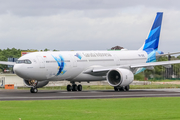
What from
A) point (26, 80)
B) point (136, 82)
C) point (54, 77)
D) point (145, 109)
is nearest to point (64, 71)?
point (54, 77)

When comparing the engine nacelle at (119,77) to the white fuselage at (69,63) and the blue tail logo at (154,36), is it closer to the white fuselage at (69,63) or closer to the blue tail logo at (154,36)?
the white fuselage at (69,63)

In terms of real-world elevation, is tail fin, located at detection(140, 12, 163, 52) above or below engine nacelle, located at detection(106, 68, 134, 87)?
above

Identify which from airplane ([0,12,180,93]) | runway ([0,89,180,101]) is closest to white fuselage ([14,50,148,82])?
airplane ([0,12,180,93])

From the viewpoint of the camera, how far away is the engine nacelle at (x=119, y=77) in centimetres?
4572

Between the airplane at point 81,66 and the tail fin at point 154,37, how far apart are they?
1471mm

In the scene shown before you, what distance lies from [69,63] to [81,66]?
215 cm

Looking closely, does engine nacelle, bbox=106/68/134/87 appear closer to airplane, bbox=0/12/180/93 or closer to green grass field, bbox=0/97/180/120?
airplane, bbox=0/12/180/93

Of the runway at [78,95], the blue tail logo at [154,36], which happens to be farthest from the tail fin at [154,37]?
the runway at [78,95]

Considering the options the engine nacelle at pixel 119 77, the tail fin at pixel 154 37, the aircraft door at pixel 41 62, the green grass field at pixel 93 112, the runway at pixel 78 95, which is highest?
the tail fin at pixel 154 37

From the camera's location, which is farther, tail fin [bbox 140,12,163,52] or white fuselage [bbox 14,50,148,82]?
tail fin [bbox 140,12,163,52]

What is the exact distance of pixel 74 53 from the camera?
48688mm

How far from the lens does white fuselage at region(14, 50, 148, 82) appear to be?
42.8 m

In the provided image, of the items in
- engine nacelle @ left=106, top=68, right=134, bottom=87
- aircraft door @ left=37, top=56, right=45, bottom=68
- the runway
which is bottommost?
the runway

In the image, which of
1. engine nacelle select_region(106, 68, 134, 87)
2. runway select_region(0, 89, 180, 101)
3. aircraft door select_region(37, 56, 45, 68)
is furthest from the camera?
engine nacelle select_region(106, 68, 134, 87)
